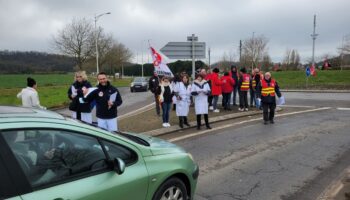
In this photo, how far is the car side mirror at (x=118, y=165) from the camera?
126 inches

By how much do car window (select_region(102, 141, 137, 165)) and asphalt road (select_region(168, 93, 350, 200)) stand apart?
1.84 m

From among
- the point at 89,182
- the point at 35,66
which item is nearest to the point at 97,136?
the point at 89,182

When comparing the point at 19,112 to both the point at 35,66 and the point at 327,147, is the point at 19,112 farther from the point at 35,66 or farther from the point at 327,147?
the point at 35,66

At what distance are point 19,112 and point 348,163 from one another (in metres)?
6.00

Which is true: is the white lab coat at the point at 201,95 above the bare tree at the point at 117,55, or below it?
below

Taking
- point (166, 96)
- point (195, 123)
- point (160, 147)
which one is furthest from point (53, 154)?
point (195, 123)

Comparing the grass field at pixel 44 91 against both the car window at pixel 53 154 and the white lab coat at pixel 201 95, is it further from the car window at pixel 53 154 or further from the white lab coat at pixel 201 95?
the white lab coat at pixel 201 95

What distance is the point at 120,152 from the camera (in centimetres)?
348

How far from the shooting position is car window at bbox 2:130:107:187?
270 cm

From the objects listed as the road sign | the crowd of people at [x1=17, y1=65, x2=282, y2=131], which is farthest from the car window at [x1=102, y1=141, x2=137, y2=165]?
the road sign

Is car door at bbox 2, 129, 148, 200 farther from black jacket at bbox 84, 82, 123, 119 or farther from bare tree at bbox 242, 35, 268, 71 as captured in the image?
bare tree at bbox 242, 35, 268, 71

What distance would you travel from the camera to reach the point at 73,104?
7.98 meters

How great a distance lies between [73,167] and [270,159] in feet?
15.9

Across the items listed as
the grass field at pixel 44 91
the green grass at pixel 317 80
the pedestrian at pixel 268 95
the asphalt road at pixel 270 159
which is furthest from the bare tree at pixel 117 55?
the asphalt road at pixel 270 159
